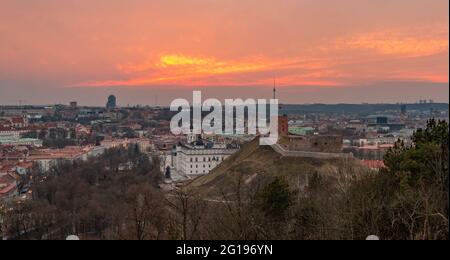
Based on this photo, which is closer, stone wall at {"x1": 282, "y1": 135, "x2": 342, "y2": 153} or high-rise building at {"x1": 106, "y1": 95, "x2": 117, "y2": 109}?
stone wall at {"x1": 282, "y1": 135, "x2": 342, "y2": 153}

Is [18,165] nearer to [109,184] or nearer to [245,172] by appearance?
[109,184]

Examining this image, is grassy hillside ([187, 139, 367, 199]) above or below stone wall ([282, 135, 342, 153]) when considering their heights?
below

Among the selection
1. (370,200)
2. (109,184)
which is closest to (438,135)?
(370,200)

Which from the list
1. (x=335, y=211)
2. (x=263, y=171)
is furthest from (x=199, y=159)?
(x=335, y=211)

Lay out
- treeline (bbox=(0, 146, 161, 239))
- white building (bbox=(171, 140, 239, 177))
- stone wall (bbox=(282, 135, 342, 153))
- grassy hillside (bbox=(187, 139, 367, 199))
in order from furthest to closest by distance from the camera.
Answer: white building (bbox=(171, 140, 239, 177)) < stone wall (bbox=(282, 135, 342, 153)) < grassy hillside (bbox=(187, 139, 367, 199)) < treeline (bbox=(0, 146, 161, 239))

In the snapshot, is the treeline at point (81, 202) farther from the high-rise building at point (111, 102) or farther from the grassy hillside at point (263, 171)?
the high-rise building at point (111, 102)

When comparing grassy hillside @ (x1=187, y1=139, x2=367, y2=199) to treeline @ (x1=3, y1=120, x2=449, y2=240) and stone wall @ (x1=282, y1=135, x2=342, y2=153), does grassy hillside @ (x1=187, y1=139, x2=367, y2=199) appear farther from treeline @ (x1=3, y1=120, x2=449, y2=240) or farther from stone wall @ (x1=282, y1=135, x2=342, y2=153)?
treeline @ (x1=3, y1=120, x2=449, y2=240)

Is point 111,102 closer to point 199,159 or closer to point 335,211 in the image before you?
point 199,159

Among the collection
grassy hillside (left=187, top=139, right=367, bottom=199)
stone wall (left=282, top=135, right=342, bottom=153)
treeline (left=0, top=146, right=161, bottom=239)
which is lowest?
treeline (left=0, top=146, right=161, bottom=239)

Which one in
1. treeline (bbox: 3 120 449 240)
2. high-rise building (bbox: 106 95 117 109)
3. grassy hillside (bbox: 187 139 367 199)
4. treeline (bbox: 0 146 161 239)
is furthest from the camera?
high-rise building (bbox: 106 95 117 109)

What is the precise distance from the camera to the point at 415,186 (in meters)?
8.95

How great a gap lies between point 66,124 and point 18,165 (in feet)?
132

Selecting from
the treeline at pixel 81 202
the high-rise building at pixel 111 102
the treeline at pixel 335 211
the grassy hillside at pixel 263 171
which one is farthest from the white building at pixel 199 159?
the high-rise building at pixel 111 102

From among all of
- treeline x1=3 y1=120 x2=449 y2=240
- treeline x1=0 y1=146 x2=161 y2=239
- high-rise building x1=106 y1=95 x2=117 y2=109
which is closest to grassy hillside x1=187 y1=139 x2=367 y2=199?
treeline x1=0 y1=146 x2=161 y2=239
